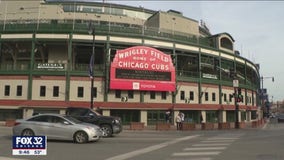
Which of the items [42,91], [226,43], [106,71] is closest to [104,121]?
[106,71]

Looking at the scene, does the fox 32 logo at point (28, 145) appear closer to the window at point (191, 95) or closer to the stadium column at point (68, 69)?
the stadium column at point (68, 69)

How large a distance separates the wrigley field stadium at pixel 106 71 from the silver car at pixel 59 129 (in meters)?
18.3

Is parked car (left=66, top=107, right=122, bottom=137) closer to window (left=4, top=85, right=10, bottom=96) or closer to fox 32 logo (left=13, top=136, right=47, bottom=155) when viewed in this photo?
fox 32 logo (left=13, top=136, right=47, bottom=155)

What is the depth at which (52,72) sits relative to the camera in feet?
133

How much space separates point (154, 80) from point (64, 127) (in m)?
26.2

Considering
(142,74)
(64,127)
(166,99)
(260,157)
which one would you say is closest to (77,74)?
(142,74)

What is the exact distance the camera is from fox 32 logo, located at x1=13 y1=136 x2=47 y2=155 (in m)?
6.75

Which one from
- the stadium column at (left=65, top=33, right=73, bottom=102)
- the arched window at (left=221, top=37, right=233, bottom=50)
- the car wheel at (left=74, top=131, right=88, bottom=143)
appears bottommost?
the car wheel at (left=74, top=131, right=88, bottom=143)

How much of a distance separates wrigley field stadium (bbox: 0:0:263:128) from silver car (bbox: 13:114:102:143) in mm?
18307

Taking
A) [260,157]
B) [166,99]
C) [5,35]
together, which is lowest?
[260,157]

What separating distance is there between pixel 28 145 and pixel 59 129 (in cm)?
1150

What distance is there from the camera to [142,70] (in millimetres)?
42875

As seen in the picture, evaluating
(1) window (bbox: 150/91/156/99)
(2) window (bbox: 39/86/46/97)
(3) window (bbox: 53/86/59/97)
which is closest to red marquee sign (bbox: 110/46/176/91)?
(1) window (bbox: 150/91/156/99)

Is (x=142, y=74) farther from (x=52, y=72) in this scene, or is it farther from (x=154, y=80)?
(x=52, y=72)
